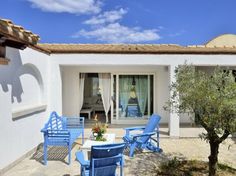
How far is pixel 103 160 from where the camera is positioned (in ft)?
16.9

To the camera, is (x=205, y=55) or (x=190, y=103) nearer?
(x=190, y=103)

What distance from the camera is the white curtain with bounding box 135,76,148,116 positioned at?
13867 mm

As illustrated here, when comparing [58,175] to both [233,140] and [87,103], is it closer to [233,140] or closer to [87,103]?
[233,140]

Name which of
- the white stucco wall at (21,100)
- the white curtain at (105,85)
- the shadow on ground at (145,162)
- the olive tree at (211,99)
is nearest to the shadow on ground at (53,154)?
the white stucco wall at (21,100)

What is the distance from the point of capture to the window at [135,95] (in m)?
13.9

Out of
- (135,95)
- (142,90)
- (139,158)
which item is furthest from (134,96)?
(139,158)

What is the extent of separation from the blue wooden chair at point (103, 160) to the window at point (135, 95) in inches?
333

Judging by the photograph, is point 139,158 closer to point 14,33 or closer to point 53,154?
point 53,154

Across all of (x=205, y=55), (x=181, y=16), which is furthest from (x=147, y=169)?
(x=181, y=16)

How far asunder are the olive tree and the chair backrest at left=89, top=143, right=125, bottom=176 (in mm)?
1784

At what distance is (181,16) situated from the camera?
19266 mm

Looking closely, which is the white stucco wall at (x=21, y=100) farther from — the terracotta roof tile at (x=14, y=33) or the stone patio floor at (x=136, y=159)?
the terracotta roof tile at (x=14, y=33)

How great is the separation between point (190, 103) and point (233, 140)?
6.29 metres

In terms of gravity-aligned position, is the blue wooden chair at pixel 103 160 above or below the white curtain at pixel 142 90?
below
